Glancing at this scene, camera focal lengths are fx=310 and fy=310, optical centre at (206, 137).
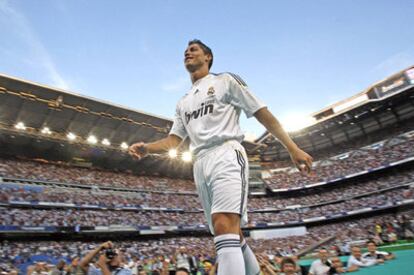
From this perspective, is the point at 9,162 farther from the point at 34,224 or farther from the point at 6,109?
the point at 34,224

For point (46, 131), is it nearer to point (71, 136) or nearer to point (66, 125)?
point (66, 125)

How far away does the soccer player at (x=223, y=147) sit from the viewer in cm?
215

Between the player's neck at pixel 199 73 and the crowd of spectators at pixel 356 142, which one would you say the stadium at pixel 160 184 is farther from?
the player's neck at pixel 199 73

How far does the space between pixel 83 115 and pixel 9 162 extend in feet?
29.8

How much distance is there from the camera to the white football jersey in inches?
101

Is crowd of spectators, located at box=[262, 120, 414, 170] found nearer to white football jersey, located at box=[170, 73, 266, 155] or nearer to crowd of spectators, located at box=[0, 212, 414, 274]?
crowd of spectators, located at box=[0, 212, 414, 274]

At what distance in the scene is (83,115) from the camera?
33531 mm

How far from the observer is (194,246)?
33906mm

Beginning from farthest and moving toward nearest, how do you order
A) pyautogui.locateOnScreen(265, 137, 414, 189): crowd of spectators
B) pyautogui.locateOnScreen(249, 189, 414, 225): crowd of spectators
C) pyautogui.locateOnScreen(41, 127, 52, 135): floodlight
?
pyautogui.locateOnScreen(265, 137, 414, 189): crowd of spectators < pyautogui.locateOnScreen(249, 189, 414, 225): crowd of spectators < pyautogui.locateOnScreen(41, 127, 52, 135): floodlight

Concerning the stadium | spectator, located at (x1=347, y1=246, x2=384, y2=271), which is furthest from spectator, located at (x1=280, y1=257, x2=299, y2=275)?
the stadium

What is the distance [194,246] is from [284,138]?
110 feet

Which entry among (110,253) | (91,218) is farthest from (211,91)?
(91,218)

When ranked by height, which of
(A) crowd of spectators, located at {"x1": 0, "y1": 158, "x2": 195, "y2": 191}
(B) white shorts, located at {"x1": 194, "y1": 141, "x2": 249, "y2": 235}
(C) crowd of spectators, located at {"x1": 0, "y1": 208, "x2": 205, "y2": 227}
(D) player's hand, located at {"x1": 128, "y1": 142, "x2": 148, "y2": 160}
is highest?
(A) crowd of spectators, located at {"x1": 0, "y1": 158, "x2": 195, "y2": 191}

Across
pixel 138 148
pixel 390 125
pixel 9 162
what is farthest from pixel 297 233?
pixel 138 148
